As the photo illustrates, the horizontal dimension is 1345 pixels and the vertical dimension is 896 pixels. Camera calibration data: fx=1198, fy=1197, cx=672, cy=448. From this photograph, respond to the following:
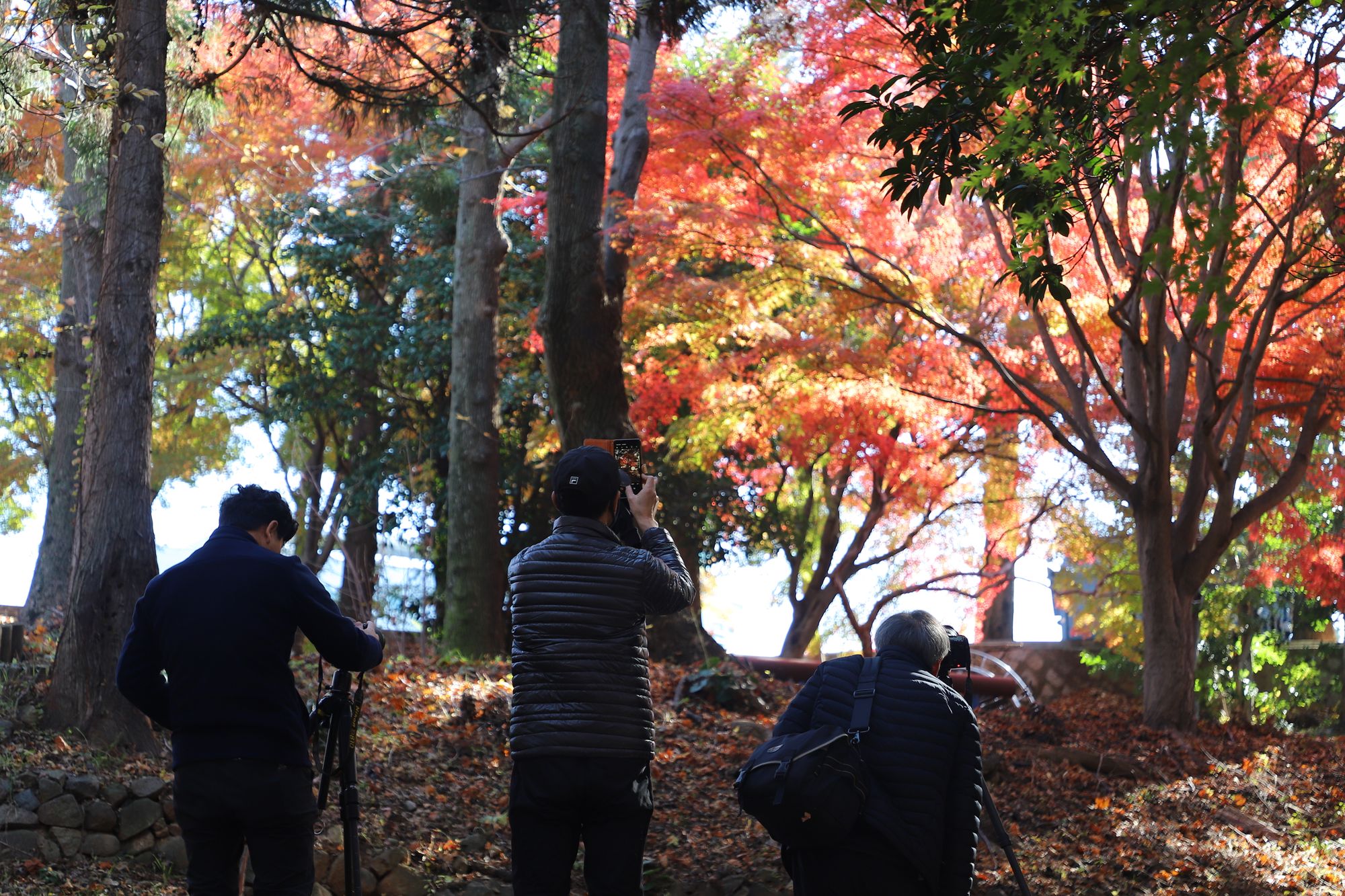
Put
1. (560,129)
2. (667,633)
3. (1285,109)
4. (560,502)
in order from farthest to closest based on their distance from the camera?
(667,633), (1285,109), (560,129), (560,502)

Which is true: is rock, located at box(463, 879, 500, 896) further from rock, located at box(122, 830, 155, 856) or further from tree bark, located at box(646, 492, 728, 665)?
tree bark, located at box(646, 492, 728, 665)

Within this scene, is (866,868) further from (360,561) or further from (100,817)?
(360,561)

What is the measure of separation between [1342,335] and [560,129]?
7.63 meters

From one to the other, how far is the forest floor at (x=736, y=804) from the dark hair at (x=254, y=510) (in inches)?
110

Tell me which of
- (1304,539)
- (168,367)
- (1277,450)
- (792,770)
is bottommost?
(792,770)

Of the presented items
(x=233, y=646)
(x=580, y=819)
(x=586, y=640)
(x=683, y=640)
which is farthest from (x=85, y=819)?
(x=683, y=640)

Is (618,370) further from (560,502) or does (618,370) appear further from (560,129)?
(560,502)

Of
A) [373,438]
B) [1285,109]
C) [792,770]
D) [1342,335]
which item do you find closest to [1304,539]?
[1342,335]

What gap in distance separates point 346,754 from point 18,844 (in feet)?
8.89

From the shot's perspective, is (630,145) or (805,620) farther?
(805,620)

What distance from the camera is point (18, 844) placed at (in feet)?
18.7

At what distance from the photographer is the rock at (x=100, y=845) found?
5793 millimetres

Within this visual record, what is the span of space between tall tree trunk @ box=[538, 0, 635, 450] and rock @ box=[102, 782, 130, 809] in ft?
15.3

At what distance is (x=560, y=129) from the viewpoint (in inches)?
391
